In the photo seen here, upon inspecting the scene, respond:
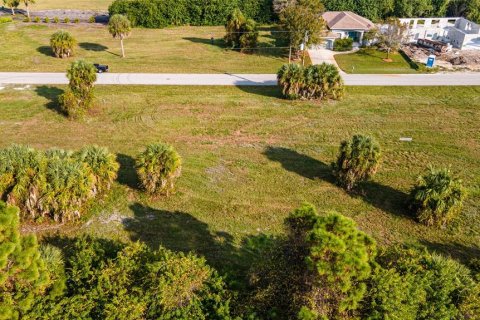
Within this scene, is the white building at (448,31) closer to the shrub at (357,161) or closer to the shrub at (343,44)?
the shrub at (343,44)

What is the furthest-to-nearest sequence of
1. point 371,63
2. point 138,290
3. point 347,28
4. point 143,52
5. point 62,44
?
1. point 347,28
2. point 143,52
3. point 371,63
4. point 62,44
5. point 138,290

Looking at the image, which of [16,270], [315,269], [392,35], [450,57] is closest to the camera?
[315,269]

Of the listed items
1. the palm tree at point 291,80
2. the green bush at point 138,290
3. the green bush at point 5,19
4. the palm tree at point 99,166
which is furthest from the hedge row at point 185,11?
the green bush at point 138,290

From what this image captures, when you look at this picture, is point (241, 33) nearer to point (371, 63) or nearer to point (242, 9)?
point (242, 9)

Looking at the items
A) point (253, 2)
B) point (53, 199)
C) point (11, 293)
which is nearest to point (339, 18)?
point (253, 2)

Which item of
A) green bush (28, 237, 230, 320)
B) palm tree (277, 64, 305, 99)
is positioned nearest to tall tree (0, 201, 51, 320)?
green bush (28, 237, 230, 320)

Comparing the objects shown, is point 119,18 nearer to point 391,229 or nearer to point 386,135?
point 386,135

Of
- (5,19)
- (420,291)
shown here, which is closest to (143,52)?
(5,19)
